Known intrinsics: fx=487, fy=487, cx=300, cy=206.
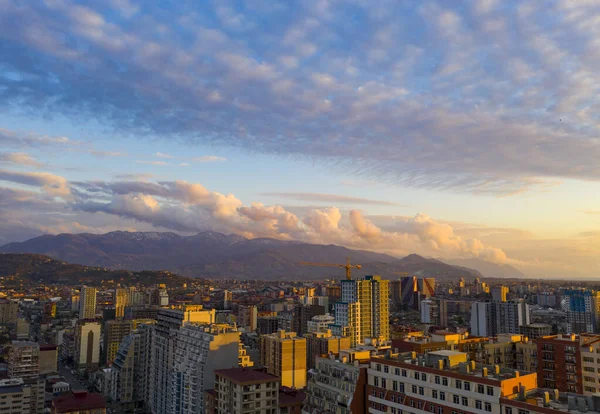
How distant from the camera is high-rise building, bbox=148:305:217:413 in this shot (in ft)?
158

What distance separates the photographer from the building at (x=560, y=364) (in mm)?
29922

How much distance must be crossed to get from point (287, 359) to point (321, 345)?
6.69 m

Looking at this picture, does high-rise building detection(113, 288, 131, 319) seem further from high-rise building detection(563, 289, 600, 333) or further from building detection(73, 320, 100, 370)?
high-rise building detection(563, 289, 600, 333)

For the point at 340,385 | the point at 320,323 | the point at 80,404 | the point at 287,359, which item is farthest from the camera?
the point at 320,323

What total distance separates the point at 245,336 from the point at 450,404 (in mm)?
58679

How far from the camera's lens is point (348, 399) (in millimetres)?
24641

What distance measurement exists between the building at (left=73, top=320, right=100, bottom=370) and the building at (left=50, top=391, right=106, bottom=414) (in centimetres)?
4244

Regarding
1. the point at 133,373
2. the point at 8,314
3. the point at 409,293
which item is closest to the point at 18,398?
the point at 133,373

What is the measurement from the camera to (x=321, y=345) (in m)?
55.1

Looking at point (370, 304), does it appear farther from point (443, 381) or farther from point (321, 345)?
point (443, 381)

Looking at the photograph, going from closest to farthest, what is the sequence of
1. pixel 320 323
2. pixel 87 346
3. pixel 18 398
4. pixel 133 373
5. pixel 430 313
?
1. pixel 18 398
2. pixel 133 373
3. pixel 320 323
4. pixel 87 346
5. pixel 430 313

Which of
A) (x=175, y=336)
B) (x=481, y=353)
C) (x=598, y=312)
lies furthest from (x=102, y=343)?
(x=598, y=312)

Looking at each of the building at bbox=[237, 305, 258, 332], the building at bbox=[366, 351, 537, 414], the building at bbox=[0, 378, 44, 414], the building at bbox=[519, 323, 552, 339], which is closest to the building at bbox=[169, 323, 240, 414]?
the building at bbox=[0, 378, 44, 414]

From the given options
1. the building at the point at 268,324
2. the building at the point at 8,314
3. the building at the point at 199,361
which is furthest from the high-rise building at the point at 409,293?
the building at the point at 199,361
